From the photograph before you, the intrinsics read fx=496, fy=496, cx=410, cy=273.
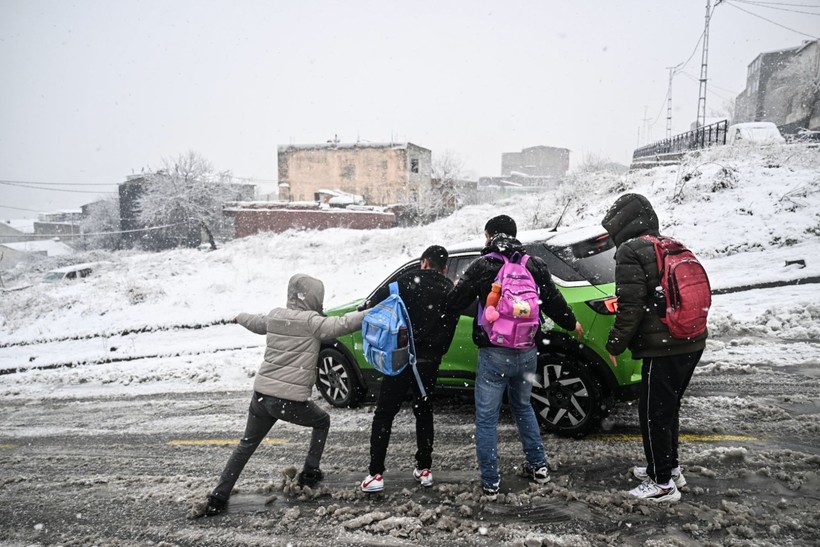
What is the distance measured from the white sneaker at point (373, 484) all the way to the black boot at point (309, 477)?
481 mm

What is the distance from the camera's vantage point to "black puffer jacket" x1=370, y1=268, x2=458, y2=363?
12.1ft

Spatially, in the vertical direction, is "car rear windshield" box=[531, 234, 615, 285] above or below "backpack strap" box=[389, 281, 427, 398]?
above

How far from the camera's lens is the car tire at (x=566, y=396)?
165 inches

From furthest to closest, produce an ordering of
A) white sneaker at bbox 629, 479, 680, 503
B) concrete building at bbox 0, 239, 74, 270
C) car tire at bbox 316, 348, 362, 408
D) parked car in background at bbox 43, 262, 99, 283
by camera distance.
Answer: concrete building at bbox 0, 239, 74, 270 < parked car in background at bbox 43, 262, 99, 283 < car tire at bbox 316, 348, 362, 408 < white sneaker at bbox 629, 479, 680, 503

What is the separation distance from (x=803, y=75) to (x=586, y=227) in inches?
2278

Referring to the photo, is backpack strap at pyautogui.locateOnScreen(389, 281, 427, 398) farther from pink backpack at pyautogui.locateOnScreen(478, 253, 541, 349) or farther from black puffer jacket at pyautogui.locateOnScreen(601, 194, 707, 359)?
black puffer jacket at pyautogui.locateOnScreen(601, 194, 707, 359)

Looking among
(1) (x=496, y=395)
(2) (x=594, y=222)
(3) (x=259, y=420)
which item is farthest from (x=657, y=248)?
(2) (x=594, y=222)

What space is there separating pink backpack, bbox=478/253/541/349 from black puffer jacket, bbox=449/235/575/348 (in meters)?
0.07

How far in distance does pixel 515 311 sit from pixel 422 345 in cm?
76

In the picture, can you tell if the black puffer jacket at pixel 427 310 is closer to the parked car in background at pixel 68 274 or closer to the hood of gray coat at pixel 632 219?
the hood of gray coat at pixel 632 219

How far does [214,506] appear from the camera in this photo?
378 centimetres

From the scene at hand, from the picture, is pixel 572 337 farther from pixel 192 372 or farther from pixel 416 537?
pixel 192 372

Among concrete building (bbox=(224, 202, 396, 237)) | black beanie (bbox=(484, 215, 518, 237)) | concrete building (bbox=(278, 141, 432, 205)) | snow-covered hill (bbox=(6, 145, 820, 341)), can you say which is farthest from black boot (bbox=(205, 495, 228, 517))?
concrete building (bbox=(278, 141, 432, 205))

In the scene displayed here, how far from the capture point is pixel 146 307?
15156 millimetres
